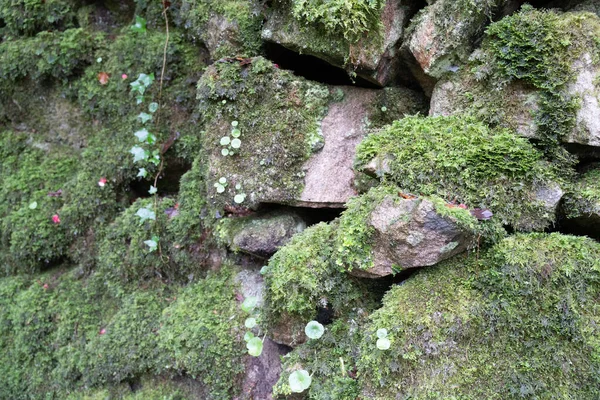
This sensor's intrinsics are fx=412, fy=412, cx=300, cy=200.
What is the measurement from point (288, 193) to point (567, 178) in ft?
5.24

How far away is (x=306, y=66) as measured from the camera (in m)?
3.09

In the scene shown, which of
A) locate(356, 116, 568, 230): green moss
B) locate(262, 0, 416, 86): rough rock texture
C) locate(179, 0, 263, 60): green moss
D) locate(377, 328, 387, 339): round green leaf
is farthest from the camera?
locate(179, 0, 263, 60): green moss

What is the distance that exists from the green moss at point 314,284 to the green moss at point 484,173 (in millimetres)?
546

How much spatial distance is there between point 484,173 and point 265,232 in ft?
4.62

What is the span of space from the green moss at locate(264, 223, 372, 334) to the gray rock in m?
0.36

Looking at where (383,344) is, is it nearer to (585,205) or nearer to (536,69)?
(585,205)

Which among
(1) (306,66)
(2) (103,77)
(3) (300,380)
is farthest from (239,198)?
(2) (103,77)

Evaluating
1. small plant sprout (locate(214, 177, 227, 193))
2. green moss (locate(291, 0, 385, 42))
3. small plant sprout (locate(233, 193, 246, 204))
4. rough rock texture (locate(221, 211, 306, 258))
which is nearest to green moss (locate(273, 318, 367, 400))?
rough rock texture (locate(221, 211, 306, 258))

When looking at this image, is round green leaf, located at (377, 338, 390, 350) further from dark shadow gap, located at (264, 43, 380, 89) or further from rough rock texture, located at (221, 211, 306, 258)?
dark shadow gap, located at (264, 43, 380, 89)

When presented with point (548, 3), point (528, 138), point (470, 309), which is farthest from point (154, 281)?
point (548, 3)

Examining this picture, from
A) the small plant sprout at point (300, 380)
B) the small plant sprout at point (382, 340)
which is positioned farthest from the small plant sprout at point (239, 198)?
the small plant sprout at point (382, 340)

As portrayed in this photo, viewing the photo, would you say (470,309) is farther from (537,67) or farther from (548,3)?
(548,3)

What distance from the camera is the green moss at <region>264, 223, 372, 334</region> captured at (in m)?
2.30

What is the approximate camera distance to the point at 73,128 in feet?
13.8
